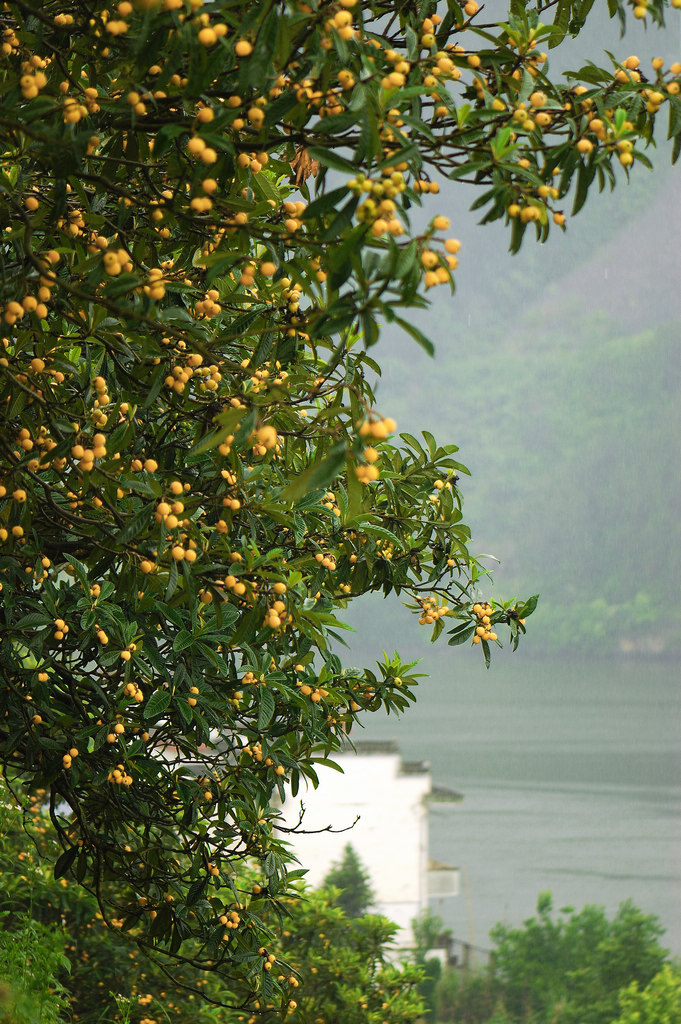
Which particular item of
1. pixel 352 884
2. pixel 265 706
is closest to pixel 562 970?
pixel 352 884

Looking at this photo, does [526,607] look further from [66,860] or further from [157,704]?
[66,860]

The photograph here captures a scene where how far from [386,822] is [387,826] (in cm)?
4

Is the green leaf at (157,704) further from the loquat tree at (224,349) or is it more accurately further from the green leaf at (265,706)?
the green leaf at (265,706)

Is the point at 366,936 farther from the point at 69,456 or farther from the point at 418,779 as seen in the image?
the point at 418,779

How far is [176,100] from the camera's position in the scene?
3.92 feet

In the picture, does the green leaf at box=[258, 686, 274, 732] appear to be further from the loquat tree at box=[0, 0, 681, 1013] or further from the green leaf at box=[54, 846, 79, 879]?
the green leaf at box=[54, 846, 79, 879]

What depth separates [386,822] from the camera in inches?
425

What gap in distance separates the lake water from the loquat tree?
11044 mm

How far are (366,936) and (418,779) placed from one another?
22.1 ft

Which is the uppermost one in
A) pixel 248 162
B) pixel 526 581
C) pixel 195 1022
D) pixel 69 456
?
pixel 526 581

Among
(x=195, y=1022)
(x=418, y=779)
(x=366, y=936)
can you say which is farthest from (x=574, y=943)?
(x=195, y=1022)

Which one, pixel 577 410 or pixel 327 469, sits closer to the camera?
pixel 327 469

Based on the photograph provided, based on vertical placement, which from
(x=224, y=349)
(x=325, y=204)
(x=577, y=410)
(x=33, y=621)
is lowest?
(x=33, y=621)

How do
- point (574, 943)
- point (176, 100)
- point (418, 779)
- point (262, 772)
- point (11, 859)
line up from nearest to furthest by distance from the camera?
point (176, 100)
point (262, 772)
point (11, 859)
point (574, 943)
point (418, 779)
